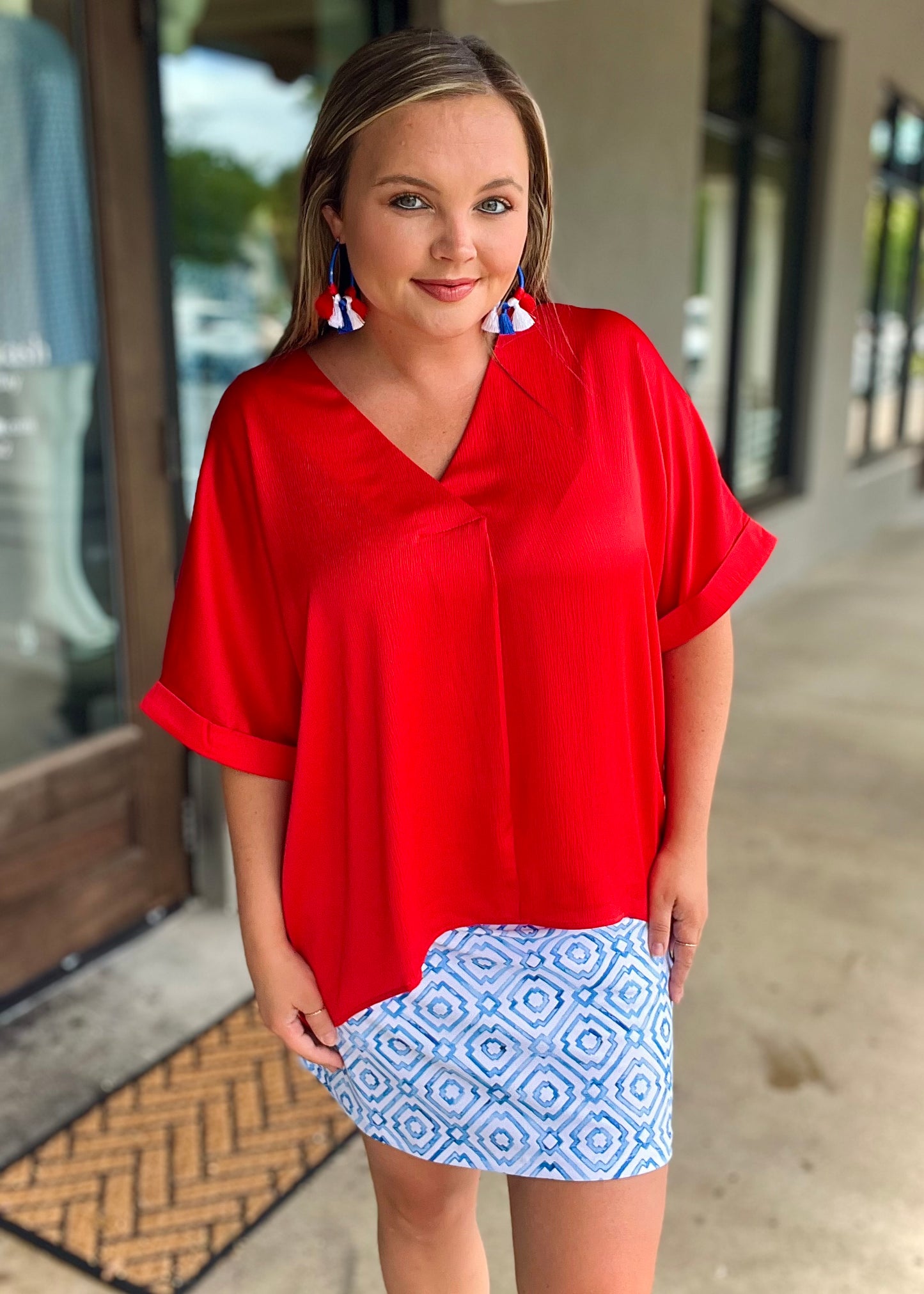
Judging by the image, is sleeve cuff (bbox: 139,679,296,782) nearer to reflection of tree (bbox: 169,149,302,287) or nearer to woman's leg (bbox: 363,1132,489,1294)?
woman's leg (bbox: 363,1132,489,1294)

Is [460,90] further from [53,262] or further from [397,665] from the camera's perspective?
[53,262]

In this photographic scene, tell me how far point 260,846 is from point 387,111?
765 mm

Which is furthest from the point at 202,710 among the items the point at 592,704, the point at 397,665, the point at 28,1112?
the point at 28,1112

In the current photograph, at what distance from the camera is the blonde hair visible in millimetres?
1132

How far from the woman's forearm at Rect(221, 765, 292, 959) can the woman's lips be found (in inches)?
21.3

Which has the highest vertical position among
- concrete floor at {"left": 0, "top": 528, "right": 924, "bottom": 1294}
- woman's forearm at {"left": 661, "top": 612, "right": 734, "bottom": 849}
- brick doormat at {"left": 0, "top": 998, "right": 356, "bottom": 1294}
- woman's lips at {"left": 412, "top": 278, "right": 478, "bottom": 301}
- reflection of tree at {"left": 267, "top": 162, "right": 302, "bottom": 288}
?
reflection of tree at {"left": 267, "top": 162, "right": 302, "bottom": 288}

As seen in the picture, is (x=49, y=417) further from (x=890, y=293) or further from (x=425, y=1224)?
(x=890, y=293)

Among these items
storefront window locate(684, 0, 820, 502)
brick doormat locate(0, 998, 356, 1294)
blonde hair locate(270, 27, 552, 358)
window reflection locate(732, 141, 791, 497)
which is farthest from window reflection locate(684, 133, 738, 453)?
blonde hair locate(270, 27, 552, 358)

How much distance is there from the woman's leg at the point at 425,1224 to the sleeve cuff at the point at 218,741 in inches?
17.5

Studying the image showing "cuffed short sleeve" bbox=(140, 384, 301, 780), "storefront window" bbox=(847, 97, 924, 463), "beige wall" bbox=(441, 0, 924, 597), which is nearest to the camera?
"cuffed short sleeve" bbox=(140, 384, 301, 780)

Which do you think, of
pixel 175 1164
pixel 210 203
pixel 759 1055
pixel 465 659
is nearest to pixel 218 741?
pixel 465 659

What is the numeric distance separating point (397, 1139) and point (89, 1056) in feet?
4.85

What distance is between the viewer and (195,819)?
3.15 meters

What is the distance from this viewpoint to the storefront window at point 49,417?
2.63 meters
